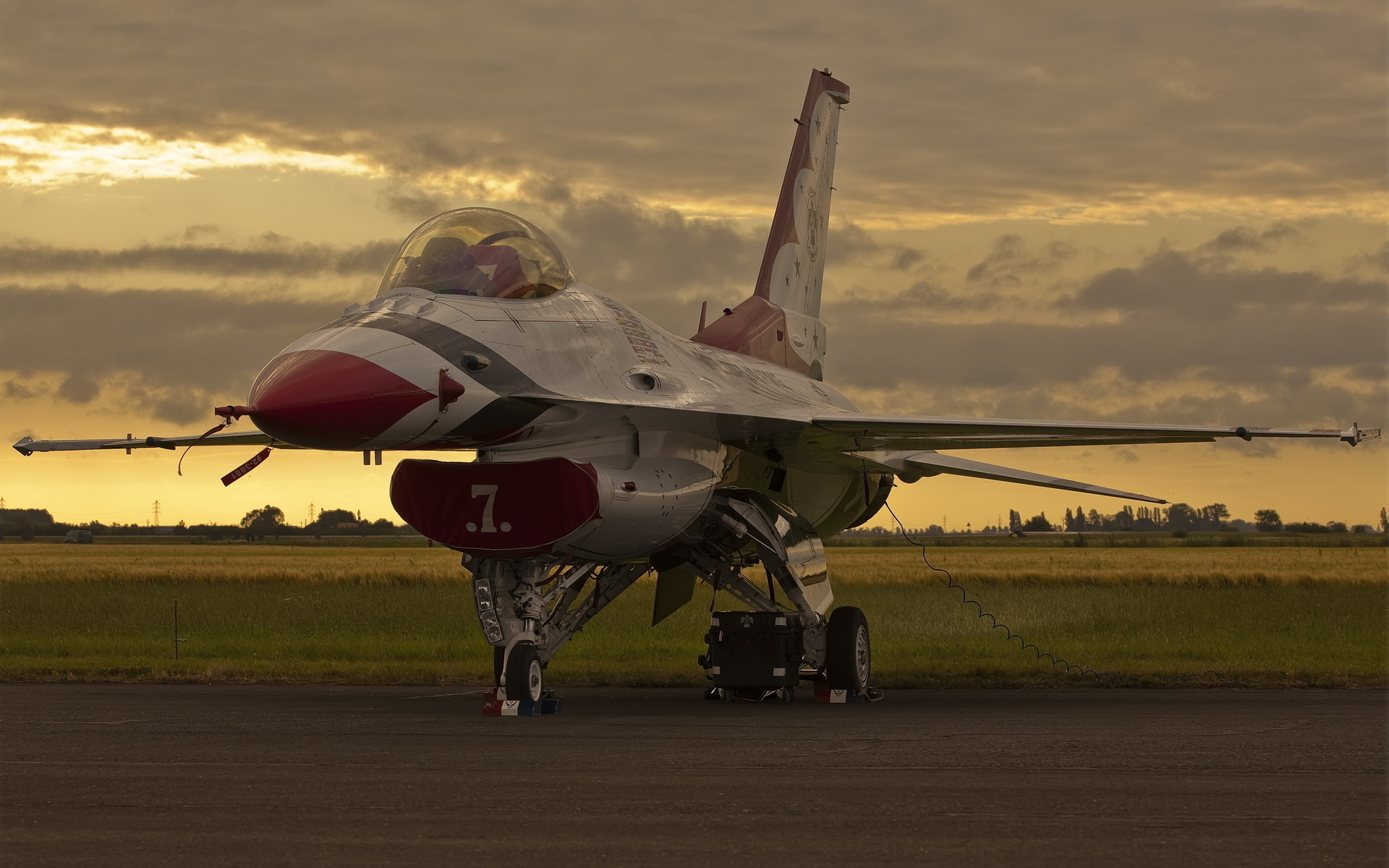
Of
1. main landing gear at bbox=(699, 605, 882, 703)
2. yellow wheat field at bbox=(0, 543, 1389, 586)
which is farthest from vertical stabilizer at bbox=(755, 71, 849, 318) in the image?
yellow wheat field at bbox=(0, 543, 1389, 586)

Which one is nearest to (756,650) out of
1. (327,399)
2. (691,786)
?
(327,399)

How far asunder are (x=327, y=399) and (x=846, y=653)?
7635 millimetres

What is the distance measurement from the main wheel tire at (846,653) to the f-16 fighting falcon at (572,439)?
26mm

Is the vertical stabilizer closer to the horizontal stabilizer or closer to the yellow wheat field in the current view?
the horizontal stabilizer

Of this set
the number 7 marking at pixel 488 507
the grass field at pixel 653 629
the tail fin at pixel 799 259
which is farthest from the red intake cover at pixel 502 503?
the tail fin at pixel 799 259

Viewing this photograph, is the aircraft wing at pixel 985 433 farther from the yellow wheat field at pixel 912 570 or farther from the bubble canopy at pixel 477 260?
the yellow wheat field at pixel 912 570

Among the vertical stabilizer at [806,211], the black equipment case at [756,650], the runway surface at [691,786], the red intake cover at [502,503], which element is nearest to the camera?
the runway surface at [691,786]

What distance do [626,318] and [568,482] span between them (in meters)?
2.55

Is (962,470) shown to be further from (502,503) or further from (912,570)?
(912,570)

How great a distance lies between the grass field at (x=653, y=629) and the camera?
2145 cm

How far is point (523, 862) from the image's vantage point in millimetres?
6812

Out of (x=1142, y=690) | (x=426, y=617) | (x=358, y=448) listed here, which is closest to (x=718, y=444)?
(x=358, y=448)

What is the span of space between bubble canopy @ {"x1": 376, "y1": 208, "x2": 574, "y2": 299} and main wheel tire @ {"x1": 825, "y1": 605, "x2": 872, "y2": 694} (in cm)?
534

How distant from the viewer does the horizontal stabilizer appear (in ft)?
69.6
